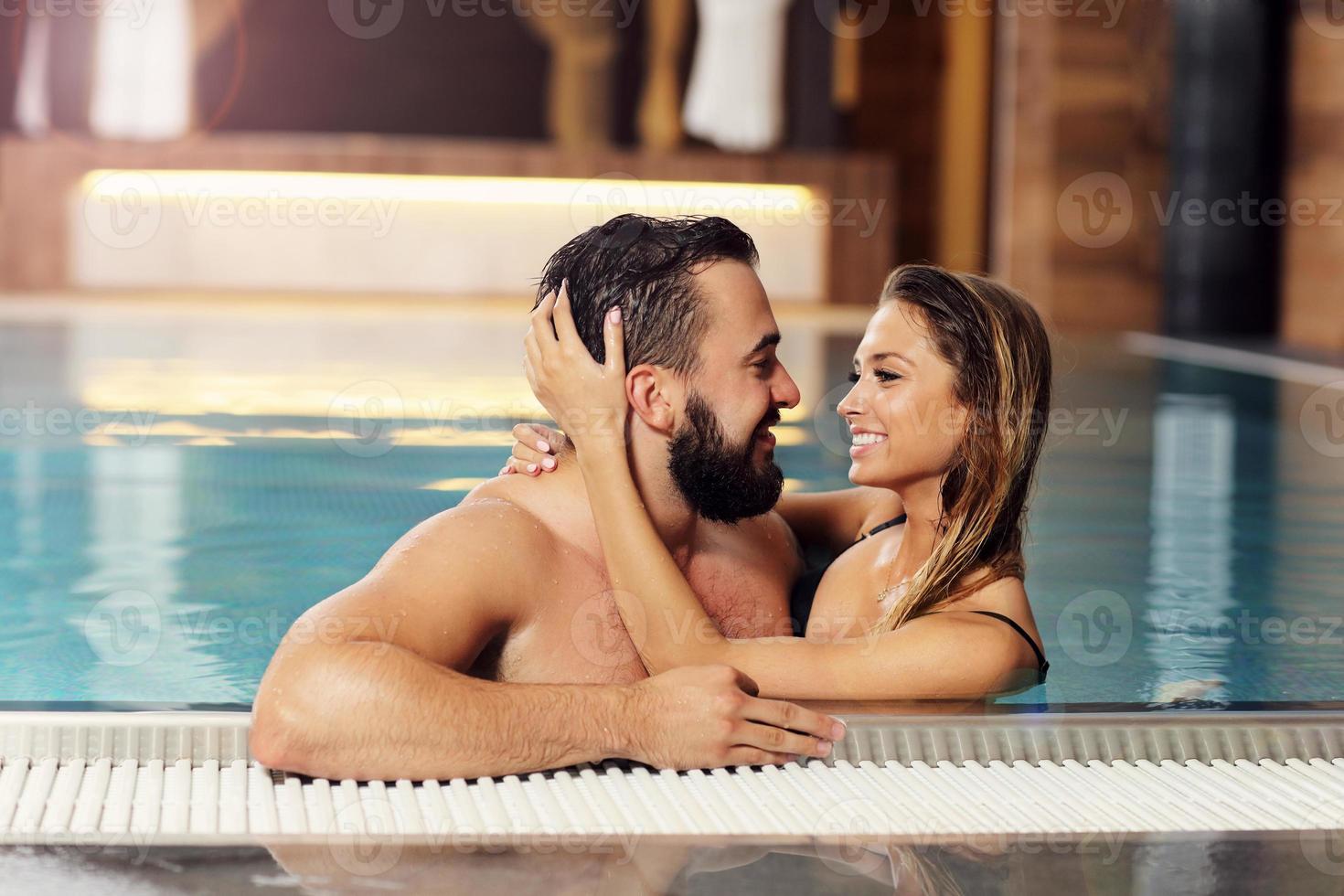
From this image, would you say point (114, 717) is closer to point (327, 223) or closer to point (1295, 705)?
point (1295, 705)

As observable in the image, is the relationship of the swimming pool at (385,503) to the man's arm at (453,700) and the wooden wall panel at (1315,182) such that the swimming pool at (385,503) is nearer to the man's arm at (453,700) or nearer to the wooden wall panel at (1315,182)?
the man's arm at (453,700)

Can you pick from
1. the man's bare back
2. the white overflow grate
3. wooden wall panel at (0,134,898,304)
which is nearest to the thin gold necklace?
the man's bare back

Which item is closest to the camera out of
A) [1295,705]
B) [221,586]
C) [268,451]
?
[1295,705]

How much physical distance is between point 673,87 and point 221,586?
10994mm

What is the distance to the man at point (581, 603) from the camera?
190cm

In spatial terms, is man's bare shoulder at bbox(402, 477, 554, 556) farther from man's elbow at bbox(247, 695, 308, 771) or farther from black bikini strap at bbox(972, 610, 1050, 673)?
black bikini strap at bbox(972, 610, 1050, 673)

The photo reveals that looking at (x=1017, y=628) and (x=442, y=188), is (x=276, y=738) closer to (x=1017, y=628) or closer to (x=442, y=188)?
(x=1017, y=628)

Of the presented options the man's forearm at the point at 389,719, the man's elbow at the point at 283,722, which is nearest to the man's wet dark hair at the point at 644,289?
the man's forearm at the point at 389,719

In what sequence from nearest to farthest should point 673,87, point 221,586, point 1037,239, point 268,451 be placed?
point 221,586 < point 268,451 < point 1037,239 < point 673,87

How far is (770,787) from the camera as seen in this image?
1996mm

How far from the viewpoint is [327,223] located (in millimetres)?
13148

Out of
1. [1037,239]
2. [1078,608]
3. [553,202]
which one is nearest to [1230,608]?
[1078,608]

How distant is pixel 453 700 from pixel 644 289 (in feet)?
2.05

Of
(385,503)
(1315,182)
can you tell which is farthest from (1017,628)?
(1315,182)
